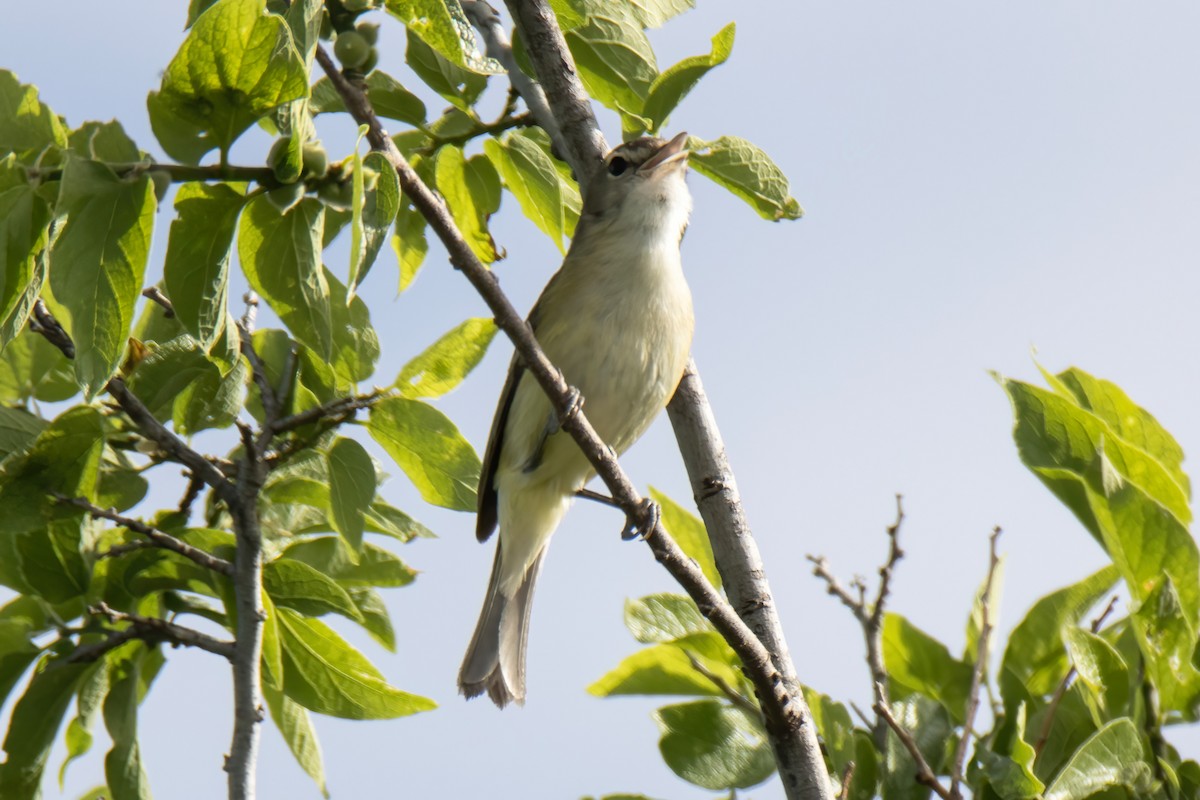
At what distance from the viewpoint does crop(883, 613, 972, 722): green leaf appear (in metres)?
2.91

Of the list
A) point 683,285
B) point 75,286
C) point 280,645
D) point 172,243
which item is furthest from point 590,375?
point 75,286

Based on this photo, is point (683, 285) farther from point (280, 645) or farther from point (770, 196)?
point (280, 645)

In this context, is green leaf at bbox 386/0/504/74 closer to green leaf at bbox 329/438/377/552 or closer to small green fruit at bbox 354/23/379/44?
small green fruit at bbox 354/23/379/44

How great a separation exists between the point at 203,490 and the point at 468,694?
1475mm

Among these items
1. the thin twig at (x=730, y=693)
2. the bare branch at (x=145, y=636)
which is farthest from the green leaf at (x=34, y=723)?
the thin twig at (x=730, y=693)

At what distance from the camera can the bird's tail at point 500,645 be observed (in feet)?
14.8

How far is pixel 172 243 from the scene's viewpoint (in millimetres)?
2266

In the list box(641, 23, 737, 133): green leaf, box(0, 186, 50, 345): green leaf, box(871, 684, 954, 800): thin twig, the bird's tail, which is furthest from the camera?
the bird's tail

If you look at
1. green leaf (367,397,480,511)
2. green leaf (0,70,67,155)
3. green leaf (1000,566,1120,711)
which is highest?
green leaf (0,70,67,155)

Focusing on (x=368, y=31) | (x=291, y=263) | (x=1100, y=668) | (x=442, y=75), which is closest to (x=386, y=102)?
(x=442, y=75)

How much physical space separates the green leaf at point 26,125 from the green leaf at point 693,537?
157cm

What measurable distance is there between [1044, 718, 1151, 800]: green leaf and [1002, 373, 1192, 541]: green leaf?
1.47ft

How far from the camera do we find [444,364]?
3.12m

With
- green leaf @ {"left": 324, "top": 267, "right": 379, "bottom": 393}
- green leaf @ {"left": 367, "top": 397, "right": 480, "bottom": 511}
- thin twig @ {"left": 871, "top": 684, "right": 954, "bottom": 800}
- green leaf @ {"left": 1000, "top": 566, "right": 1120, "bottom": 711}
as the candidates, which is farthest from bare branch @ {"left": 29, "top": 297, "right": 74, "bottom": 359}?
green leaf @ {"left": 1000, "top": 566, "right": 1120, "bottom": 711}
